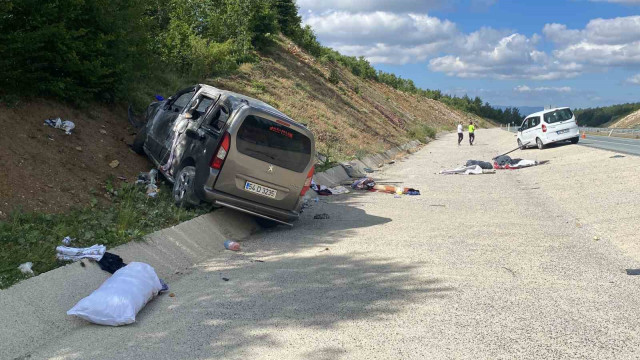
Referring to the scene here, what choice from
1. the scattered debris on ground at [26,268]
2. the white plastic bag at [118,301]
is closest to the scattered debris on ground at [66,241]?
the scattered debris on ground at [26,268]

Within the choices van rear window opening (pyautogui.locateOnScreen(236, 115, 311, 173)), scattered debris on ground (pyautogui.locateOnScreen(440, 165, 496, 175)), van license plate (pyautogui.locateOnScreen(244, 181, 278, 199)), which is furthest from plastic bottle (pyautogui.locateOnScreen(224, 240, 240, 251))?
scattered debris on ground (pyautogui.locateOnScreen(440, 165, 496, 175))

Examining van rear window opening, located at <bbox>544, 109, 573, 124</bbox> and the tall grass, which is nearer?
the tall grass

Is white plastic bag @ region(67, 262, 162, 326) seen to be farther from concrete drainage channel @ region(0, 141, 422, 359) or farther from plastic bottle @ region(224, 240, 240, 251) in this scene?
plastic bottle @ region(224, 240, 240, 251)

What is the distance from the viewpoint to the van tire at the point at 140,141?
12.5 metres

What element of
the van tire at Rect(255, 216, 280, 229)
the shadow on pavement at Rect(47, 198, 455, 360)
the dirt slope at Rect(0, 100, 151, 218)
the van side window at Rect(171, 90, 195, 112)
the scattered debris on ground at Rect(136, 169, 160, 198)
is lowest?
the van tire at Rect(255, 216, 280, 229)

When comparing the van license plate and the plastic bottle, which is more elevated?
the van license plate

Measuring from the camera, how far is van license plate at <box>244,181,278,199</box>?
9.78m

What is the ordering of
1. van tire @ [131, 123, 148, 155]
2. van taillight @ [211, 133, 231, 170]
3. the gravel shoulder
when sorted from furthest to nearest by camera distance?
van tire @ [131, 123, 148, 155]
van taillight @ [211, 133, 231, 170]
the gravel shoulder

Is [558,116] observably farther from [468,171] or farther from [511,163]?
[468,171]

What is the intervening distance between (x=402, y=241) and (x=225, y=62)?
16429 millimetres

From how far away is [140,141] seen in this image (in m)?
12.6

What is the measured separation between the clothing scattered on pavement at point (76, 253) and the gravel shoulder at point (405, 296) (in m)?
0.57

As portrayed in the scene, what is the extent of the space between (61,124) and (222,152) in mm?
3741

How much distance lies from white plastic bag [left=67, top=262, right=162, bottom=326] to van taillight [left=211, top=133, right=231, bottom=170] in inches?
136
